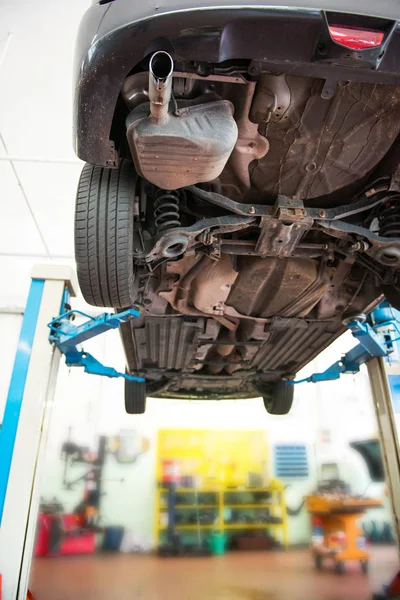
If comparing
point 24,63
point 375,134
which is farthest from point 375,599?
point 24,63

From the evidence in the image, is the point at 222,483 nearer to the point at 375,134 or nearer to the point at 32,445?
the point at 32,445

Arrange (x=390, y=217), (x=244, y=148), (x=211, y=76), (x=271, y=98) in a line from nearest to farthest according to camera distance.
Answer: (x=211, y=76) < (x=271, y=98) < (x=244, y=148) < (x=390, y=217)

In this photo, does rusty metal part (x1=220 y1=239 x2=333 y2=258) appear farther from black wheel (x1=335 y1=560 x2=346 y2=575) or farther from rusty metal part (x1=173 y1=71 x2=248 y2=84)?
black wheel (x1=335 y1=560 x2=346 y2=575)

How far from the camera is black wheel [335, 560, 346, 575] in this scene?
10.7 feet

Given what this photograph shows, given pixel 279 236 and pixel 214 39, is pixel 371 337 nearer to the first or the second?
pixel 279 236

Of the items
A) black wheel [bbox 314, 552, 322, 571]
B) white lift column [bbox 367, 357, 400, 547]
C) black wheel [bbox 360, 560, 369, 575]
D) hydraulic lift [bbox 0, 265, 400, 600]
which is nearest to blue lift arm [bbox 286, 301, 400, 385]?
hydraulic lift [bbox 0, 265, 400, 600]

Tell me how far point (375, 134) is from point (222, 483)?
4.09 metres

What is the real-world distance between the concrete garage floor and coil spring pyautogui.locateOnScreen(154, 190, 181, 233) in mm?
2569

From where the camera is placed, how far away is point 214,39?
907 mm

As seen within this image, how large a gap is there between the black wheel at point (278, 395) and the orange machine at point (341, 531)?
3.37 ft

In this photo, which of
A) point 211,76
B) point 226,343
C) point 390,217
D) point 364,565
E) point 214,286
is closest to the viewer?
point 211,76

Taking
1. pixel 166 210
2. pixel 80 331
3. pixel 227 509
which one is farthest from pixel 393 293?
pixel 227 509

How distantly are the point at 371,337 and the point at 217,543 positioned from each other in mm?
2951

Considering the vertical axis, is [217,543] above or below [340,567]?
above
